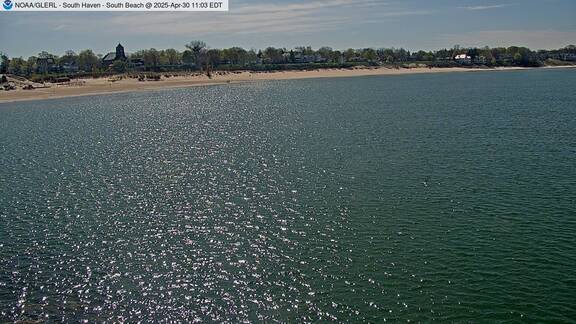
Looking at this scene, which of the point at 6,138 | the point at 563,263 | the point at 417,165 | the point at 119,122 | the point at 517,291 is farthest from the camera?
the point at 119,122

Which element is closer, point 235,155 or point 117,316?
point 117,316

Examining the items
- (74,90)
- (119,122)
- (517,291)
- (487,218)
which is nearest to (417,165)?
(487,218)

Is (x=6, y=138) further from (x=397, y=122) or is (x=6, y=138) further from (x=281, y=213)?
Result: (x=397, y=122)

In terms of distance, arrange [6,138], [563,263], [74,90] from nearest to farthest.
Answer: [563,263] < [6,138] < [74,90]

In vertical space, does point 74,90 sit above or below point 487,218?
above

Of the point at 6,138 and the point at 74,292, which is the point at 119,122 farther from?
the point at 74,292

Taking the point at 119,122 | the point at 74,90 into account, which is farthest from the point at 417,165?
the point at 74,90
